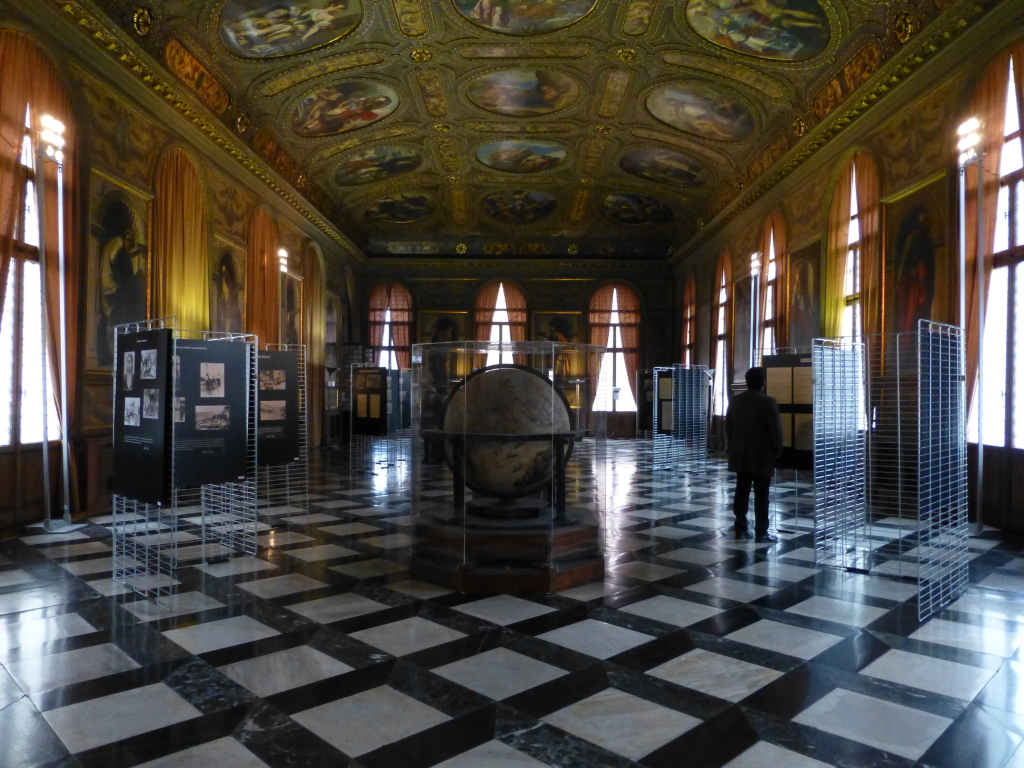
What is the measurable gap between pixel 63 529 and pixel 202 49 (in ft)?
28.4

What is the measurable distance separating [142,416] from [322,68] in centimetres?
1060

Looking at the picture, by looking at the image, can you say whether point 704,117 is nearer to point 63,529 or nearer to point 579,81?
point 579,81

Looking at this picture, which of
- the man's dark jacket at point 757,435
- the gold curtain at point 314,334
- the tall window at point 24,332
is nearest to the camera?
the man's dark jacket at point 757,435

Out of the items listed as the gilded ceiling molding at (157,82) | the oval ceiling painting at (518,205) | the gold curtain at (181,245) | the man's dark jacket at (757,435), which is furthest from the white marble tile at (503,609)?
the oval ceiling painting at (518,205)

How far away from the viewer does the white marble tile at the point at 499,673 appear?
390 cm

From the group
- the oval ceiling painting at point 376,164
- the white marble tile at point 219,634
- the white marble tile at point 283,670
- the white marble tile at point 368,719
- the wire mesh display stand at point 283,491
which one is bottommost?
the wire mesh display stand at point 283,491

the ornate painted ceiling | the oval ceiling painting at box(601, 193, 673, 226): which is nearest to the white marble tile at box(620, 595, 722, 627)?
the ornate painted ceiling

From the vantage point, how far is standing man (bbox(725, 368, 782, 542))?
25.3 feet

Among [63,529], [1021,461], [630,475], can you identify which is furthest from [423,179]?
[1021,461]

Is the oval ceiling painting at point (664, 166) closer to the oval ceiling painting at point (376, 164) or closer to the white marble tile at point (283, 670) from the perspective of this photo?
the oval ceiling painting at point (376, 164)

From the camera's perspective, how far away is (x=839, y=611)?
17.4ft

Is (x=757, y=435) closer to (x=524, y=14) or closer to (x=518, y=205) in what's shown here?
(x=524, y=14)

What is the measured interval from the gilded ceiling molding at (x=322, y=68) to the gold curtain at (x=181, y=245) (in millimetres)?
2500

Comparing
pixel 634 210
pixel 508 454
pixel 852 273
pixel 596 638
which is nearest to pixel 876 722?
pixel 596 638
